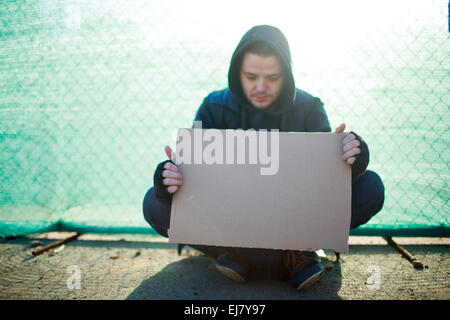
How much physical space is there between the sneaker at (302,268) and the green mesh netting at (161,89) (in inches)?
25.4

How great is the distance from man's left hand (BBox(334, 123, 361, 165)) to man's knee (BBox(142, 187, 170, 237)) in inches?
29.8

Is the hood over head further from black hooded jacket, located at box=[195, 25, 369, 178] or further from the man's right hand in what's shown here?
the man's right hand

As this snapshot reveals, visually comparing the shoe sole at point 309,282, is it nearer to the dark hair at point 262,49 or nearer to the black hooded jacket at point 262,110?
the black hooded jacket at point 262,110

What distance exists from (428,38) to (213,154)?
1.37 meters

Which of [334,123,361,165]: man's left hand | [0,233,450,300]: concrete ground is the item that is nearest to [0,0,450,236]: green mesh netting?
[0,233,450,300]: concrete ground

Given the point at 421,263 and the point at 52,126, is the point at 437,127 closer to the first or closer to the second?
the point at 421,263

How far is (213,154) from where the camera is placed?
1.11 meters

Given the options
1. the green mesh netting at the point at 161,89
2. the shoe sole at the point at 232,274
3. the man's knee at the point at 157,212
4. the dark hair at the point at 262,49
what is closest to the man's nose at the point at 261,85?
the dark hair at the point at 262,49

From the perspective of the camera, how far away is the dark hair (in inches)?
53.2

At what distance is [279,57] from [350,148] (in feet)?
1.95

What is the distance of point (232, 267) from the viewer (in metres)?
1.24

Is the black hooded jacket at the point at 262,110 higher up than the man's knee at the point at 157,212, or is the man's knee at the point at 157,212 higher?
the black hooded jacket at the point at 262,110

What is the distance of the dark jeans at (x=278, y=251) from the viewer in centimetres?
121

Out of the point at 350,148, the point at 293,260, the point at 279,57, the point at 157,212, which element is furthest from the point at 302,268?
the point at 279,57
